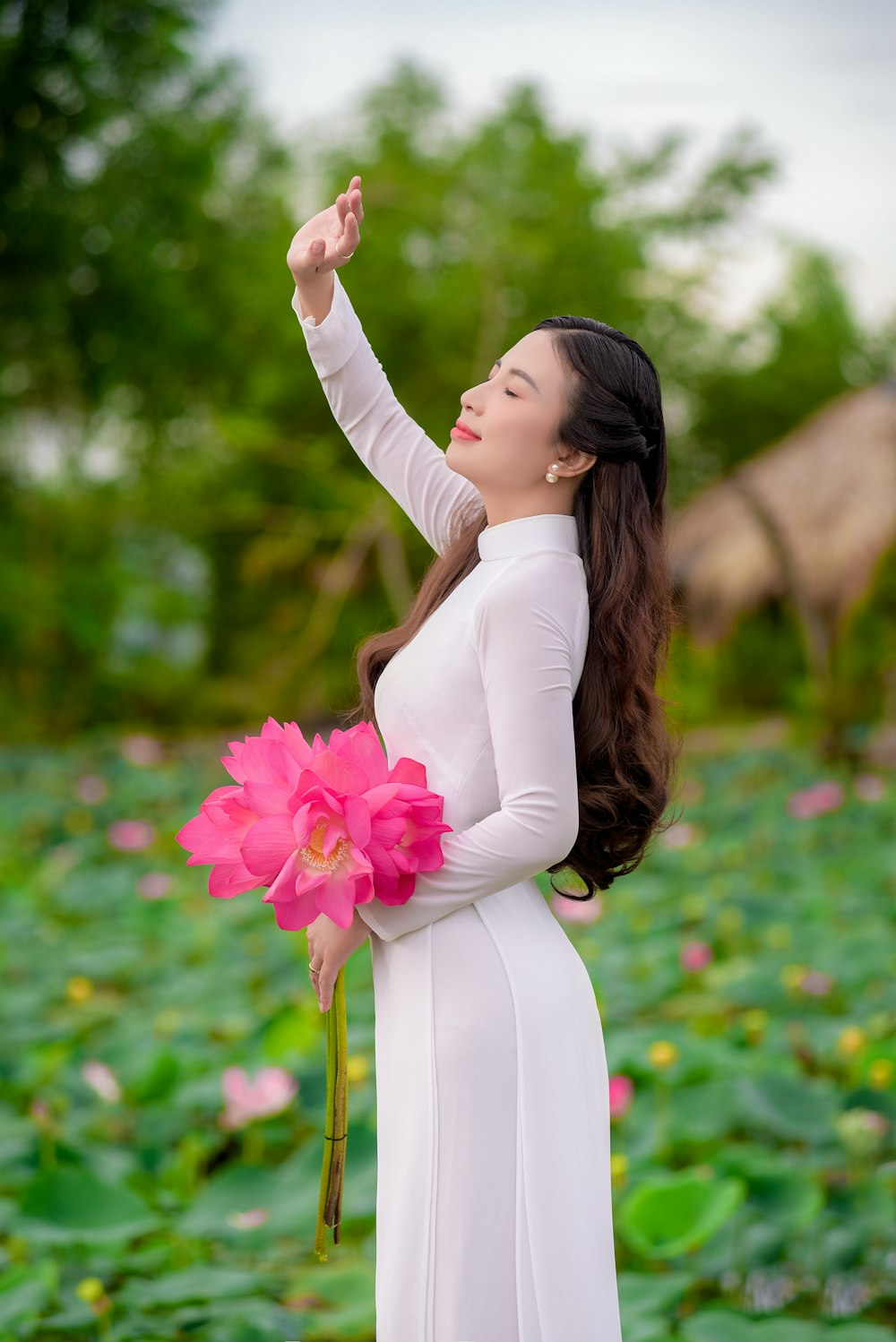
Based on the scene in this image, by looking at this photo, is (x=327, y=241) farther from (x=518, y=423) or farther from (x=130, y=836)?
(x=130, y=836)

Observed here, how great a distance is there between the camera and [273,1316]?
5.67 feet

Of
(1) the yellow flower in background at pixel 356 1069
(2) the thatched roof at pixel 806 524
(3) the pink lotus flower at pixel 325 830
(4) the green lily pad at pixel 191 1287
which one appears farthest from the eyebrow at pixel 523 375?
(2) the thatched roof at pixel 806 524

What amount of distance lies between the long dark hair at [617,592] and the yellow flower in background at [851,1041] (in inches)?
57.3

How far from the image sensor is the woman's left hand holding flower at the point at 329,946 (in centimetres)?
115

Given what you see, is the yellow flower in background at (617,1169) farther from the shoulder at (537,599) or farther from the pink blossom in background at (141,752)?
the pink blossom in background at (141,752)

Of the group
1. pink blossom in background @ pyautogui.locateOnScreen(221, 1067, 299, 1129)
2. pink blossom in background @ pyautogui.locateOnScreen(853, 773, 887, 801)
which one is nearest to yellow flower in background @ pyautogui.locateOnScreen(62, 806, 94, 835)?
pink blossom in background @ pyautogui.locateOnScreen(853, 773, 887, 801)

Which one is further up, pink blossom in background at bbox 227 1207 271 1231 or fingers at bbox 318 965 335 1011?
pink blossom in background at bbox 227 1207 271 1231

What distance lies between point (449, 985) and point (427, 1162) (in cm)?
14

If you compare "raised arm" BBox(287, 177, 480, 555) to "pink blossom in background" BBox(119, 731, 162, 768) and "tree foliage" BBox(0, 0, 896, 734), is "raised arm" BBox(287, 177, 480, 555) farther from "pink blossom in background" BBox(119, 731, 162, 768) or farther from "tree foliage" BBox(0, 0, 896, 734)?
"pink blossom in background" BBox(119, 731, 162, 768)

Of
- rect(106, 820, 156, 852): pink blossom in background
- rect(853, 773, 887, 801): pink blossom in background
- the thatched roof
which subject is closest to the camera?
rect(106, 820, 156, 852): pink blossom in background

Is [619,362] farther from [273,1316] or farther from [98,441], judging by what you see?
[98,441]

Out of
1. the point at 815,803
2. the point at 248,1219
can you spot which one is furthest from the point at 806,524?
the point at 248,1219

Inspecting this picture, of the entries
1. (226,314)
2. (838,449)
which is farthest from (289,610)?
(838,449)

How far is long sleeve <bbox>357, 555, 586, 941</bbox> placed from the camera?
3.61ft
